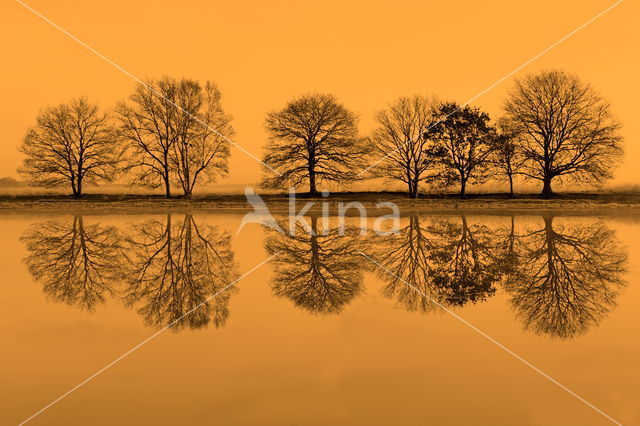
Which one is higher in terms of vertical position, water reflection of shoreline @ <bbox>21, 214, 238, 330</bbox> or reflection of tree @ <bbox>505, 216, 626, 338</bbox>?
water reflection of shoreline @ <bbox>21, 214, 238, 330</bbox>

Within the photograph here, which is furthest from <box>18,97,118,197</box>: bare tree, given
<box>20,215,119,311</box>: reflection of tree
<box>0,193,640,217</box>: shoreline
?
<box>20,215,119,311</box>: reflection of tree

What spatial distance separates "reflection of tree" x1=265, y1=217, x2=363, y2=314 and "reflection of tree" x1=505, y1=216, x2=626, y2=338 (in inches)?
127

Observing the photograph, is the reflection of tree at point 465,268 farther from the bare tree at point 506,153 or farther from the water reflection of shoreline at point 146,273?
the bare tree at point 506,153

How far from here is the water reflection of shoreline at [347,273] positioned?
28.6 feet

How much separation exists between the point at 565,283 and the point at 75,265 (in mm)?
11828

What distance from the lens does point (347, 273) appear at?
1202cm

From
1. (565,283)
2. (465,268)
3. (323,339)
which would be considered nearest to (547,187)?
(465,268)

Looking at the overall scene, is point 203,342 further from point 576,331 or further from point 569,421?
point 576,331

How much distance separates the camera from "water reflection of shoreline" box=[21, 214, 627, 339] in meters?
8.70

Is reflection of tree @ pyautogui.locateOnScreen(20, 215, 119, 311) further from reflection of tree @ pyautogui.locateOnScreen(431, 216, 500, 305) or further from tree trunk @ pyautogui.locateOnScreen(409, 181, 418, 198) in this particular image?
tree trunk @ pyautogui.locateOnScreen(409, 181, 418, 198)

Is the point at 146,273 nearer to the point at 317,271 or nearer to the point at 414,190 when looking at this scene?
the point at 317,271

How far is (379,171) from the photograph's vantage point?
190 ft

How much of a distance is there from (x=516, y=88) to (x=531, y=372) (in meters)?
54.0

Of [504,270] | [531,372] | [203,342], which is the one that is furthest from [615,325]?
[203,342]
